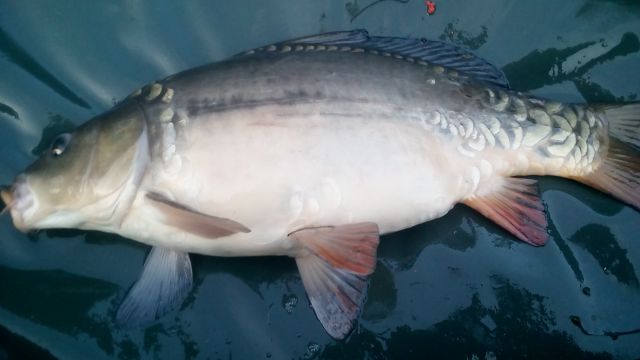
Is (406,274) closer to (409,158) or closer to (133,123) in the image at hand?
(409,158)

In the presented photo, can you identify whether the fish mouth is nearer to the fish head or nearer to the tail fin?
the fish head

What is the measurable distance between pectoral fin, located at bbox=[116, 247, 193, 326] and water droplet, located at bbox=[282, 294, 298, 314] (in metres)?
0.30

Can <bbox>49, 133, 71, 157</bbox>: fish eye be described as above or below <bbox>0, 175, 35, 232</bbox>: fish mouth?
above

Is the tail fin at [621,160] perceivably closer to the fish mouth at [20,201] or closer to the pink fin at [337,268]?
the pink fin at [337,268]

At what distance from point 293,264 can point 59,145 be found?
2.47 feet

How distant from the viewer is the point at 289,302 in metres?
1.70

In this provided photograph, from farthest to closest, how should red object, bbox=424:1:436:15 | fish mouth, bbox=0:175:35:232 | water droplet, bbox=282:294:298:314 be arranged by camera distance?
red object, bbox=424:1:436:15 → water droplet, bbox=282:294:298:314 → fish mouth, bbox=0:175:35:232

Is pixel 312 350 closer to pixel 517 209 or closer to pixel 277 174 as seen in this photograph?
pixel 277 174

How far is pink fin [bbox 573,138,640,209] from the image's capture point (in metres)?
1.73

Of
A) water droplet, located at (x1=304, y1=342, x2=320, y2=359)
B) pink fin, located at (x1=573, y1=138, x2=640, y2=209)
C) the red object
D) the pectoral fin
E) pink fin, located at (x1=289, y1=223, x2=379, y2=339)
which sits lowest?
water droplet, located at (x1=304, y1=342, x2=320, y2=359)

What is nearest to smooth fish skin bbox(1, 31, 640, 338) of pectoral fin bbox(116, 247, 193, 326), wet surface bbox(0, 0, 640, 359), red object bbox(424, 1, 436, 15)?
pectoral fin bbox(116, 247, 193, 326)

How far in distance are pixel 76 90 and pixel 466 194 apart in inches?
53.6

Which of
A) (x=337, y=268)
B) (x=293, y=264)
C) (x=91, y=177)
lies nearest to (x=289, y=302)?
(x=293, y=264)

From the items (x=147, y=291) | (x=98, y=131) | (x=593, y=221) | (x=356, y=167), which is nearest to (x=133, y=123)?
(x=98, y=131)
